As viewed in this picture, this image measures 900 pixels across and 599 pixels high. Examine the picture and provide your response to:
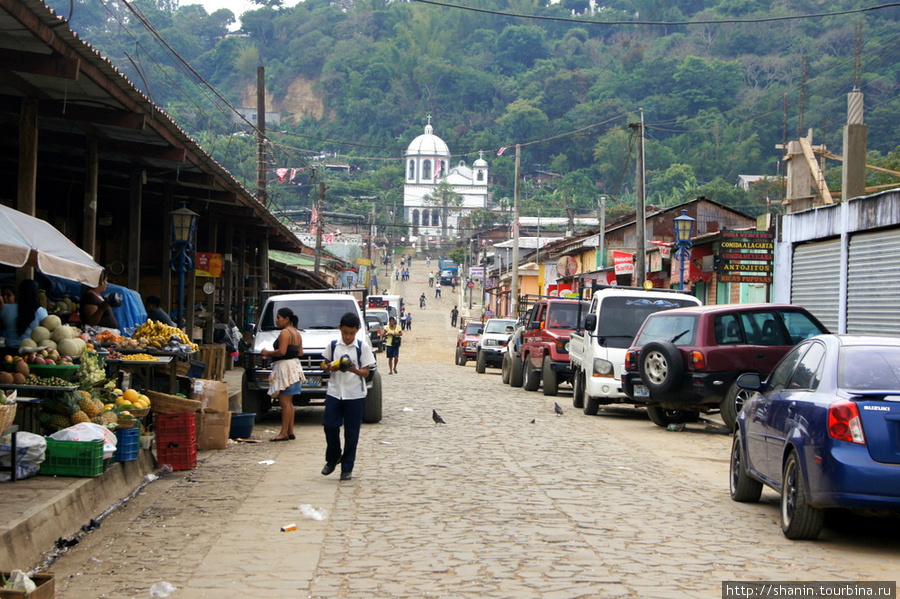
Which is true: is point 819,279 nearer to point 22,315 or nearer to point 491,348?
point 491,348

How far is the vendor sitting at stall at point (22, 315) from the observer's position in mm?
11781

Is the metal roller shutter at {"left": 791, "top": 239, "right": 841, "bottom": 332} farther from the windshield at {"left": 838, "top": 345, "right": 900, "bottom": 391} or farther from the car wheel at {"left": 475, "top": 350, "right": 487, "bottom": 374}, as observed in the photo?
the car wheel at {"left": 475, "top": 350, "right": 487, "bottom": 374}

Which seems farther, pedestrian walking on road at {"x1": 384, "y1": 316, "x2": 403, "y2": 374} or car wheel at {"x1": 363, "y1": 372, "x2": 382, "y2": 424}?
pedestrian walking on road at {"x1": 384, "y1": 316, "x2": 403, "y2": 374}

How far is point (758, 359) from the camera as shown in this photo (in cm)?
1522

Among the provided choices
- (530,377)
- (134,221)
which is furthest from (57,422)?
(530,377)

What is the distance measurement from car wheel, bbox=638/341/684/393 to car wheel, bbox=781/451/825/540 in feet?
22.4

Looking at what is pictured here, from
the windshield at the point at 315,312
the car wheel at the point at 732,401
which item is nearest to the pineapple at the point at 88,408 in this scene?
the windshield at the point at 315,312

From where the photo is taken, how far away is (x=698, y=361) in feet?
50.0

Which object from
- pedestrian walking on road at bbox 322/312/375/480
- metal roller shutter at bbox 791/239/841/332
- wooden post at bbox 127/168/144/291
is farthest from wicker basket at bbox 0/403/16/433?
metal roller shutter at bbox 791/239/841/332

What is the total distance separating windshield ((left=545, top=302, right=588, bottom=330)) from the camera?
24.8m

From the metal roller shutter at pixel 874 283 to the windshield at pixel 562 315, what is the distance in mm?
6800

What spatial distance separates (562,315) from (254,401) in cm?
991

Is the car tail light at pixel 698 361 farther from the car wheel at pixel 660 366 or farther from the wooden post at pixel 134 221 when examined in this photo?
the wooden post at pixel 134 221

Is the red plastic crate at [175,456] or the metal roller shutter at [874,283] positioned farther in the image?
the metal roller shutter at [874,283]
